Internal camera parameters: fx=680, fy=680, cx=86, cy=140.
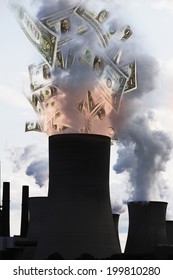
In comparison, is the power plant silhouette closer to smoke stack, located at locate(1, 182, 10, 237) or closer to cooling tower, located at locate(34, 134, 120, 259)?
cooling tower, located at locate(34, 134, 120, 259)

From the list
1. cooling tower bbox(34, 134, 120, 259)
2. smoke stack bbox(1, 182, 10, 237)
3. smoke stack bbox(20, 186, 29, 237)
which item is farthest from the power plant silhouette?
smoke stack bbox(20, 186, 29, 237)

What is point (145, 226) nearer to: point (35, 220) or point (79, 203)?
point (35, 220)

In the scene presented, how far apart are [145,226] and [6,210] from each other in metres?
6.99

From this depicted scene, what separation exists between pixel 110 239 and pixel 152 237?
802 cm

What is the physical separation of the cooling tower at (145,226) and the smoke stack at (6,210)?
19.9 ft

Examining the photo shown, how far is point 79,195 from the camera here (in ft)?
78.7

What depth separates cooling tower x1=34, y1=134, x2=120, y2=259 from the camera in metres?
23.8

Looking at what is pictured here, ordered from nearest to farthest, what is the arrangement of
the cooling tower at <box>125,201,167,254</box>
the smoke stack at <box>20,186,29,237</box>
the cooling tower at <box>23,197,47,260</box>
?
the cooling tower at <box>23,197,47,260</box> < the cooling tower at <box>125,201,167,254</box> < the smoke stack at <box>20,186,29,237</box>

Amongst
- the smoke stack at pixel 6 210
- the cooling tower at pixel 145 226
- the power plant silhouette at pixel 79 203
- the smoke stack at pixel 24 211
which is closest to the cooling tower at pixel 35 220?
the smoke stack at pixel 6 210

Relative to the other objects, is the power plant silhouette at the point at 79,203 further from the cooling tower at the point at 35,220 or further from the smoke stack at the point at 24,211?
the smoke stack at the point at 24,211

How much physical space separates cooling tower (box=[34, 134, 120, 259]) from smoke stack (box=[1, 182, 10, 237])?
946 cm

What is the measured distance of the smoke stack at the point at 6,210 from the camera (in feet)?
111

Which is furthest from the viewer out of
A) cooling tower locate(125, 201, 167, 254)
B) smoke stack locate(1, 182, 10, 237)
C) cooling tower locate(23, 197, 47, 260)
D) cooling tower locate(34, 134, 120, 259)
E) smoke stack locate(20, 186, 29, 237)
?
smoke stack locate(20, 186, 29, 237)
